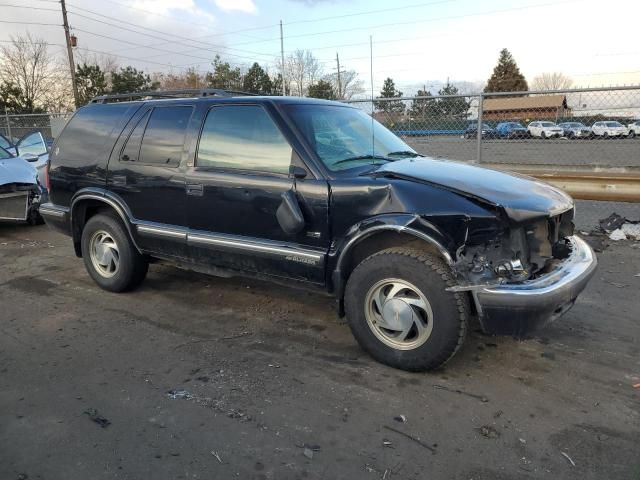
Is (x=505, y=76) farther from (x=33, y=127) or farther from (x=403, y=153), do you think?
(x=403, y=153)

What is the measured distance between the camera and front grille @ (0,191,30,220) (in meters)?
7.91

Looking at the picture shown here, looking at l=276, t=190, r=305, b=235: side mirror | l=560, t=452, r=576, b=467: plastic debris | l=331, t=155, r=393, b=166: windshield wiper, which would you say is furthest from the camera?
l=331, t=155, r=393, b=166: windshield wiper

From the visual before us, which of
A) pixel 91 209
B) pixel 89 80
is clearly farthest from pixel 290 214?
pixel 89 80

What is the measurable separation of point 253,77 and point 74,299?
163 feet

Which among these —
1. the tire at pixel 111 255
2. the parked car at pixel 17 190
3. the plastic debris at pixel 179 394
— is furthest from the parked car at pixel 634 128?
the parked car at pixel 17 190

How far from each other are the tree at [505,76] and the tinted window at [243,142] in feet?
229

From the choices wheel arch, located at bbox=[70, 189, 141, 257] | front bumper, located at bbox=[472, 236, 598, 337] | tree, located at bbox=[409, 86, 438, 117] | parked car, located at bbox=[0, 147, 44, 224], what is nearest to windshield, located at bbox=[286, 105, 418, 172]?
front bumper, located at bbox=[472, 236, 598, 337]

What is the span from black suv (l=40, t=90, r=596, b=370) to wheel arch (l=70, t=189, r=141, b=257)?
0.07 ft

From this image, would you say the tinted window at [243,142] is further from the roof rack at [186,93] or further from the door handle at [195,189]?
the roof rack at [186,93]

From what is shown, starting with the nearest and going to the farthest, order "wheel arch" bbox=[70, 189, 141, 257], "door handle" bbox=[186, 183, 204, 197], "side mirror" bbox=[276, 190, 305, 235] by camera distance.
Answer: "side mirror" bbox=[276, 190, 305, 235] < "door handle" bbox=[186, 183, 204, 197] < "wheel arch" bbox=[70, 189, 141, 257]

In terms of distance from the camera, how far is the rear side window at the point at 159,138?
4.49 meters

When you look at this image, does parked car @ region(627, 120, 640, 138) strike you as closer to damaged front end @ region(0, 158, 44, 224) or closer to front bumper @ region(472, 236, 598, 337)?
front bumper @ region(472, 236, 598, 337)

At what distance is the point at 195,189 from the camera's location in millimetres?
4316

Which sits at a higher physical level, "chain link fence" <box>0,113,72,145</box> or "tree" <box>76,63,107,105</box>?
"tree" <box>76,63,107,105</box>
